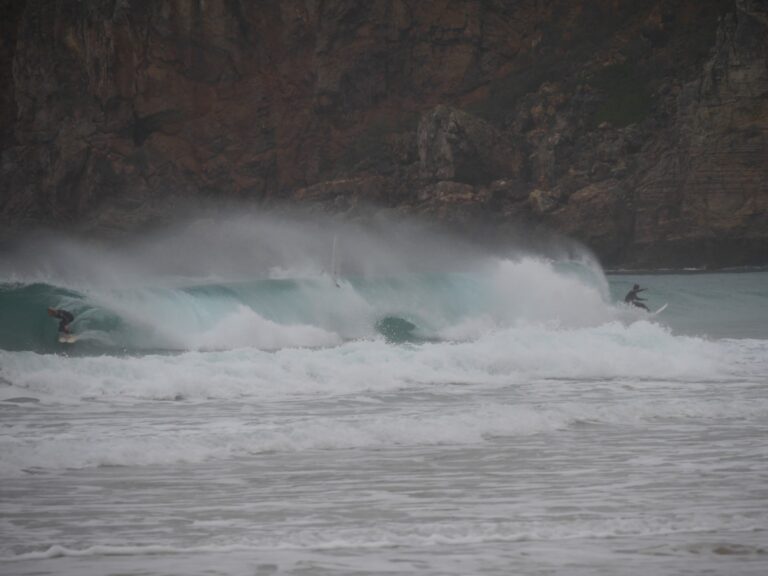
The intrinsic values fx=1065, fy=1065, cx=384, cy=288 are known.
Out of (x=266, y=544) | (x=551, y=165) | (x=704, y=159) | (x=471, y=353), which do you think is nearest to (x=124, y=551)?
(x=266, y=544)

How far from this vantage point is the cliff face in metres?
56.2

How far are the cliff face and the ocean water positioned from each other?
125 ft

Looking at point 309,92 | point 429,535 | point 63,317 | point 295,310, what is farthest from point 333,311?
point 309,92

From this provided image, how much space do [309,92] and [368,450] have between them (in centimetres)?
5466

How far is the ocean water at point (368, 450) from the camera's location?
5.43m

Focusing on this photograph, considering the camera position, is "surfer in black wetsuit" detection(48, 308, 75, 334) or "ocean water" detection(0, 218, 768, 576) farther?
"surfer in black wetsuit" detection(48, 308, 75, 334)

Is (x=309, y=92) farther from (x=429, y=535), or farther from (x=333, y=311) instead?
(x=429, y=535)

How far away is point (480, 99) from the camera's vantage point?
60.0 metres

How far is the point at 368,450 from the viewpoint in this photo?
8336 millimetres

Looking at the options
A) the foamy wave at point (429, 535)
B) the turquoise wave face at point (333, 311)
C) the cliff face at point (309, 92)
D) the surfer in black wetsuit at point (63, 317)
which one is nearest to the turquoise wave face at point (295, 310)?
the turquoise wave face at point (333, 311)

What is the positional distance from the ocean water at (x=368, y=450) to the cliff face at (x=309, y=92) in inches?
1499

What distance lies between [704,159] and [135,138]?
31.3 metres

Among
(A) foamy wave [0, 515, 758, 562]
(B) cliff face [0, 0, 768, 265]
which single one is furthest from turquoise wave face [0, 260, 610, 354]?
(B) cliff face [0, 0, 768, 265]

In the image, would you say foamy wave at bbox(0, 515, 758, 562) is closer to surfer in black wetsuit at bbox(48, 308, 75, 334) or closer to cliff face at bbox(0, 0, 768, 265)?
surfer in black wetsuit at bbox(48, 308, 75, 334)
